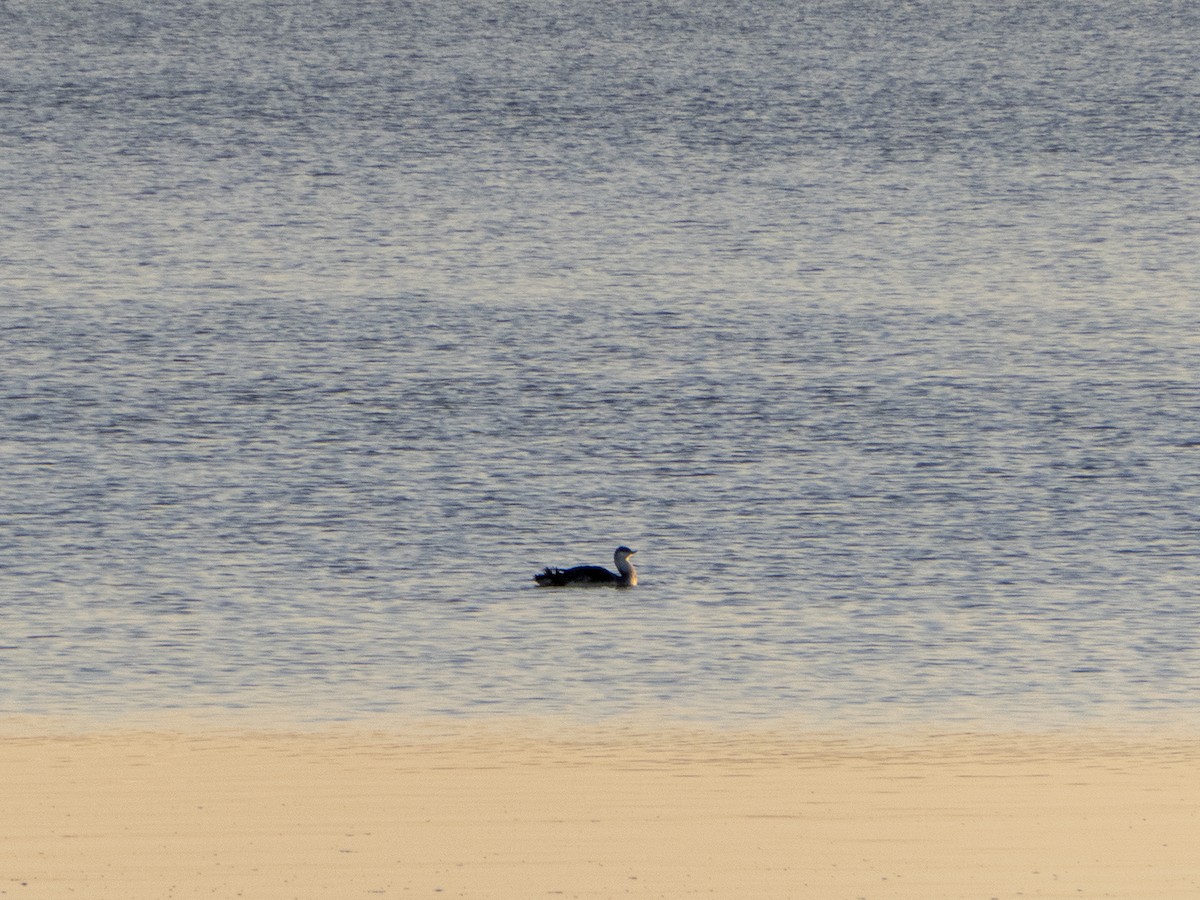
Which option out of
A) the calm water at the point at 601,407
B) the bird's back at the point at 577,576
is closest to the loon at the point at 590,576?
the bird's back at the point at 577,576

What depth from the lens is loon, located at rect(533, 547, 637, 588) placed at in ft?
73.5

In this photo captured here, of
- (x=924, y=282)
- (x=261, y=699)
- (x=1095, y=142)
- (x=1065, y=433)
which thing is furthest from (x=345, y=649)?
(x=1095, y=142)

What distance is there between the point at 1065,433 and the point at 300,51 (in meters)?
66.5

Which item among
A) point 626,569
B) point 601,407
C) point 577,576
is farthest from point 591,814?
point 601,407

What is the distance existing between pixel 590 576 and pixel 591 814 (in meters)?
7.93

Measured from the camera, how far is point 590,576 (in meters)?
22.4

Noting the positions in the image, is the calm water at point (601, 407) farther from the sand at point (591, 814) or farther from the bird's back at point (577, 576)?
the sand at point (591, 814)

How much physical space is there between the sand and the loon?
509 cm

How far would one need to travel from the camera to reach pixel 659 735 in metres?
17.2

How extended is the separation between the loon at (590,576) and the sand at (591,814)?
509cm

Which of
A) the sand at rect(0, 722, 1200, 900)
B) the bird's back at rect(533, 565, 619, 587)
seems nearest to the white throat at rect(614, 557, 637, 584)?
the bird's back at rect(533, 565, 619, 587)

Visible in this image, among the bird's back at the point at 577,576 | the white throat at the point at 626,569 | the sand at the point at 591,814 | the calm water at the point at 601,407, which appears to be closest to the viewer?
the sand at the point at 591,814

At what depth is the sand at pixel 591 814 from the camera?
13.1 metres

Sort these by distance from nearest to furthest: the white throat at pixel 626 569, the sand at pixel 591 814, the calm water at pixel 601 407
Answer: the sand at pixel 591 814, the calm water at pixel 601 407, the white throat at pixel 626 569
